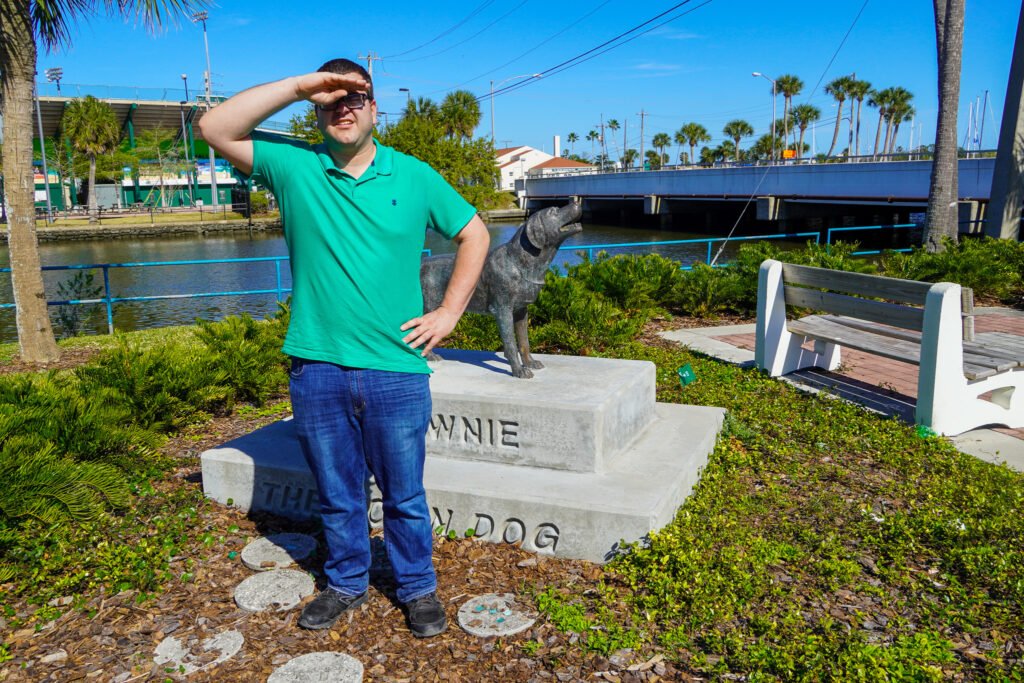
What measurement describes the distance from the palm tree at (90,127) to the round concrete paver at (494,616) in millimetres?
57970

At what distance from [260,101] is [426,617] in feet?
6.67

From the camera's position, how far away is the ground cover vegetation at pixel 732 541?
2865 millimetres

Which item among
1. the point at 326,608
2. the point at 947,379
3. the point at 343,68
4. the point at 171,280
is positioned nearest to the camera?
the point at 343,68

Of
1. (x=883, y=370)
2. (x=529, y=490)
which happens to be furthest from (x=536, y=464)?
(x=883, y=370)

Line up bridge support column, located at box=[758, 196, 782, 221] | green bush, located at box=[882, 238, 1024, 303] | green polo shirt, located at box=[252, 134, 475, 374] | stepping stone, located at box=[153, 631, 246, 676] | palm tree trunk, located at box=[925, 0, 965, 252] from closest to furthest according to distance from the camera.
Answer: green polo shirt, located at box=[252, 134, 475, 374] < stepping stone, located at box=[153, 631, 246, 676] < green bush, located at box=[882, 238, 1024, 303] < palm tree trunk, located at box=[925, 0, 965, 252] < bridge support column, located at box=[758, 196, 782, 221]

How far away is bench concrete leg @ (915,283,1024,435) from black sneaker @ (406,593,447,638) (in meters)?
3.83

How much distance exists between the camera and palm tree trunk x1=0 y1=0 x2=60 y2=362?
745 centimetres

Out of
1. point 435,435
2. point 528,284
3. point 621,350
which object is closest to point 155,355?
point 435,435

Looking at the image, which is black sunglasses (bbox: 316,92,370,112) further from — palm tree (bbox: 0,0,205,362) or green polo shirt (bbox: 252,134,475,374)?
palm tree (bbox: 0,0,205,362)

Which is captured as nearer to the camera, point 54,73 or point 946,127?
point 946,127

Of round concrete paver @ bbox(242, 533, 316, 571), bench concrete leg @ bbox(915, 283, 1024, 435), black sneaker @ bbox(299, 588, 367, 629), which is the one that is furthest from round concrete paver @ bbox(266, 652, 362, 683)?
bench concrete leg @ bbox(915, 283, 1024, 435)

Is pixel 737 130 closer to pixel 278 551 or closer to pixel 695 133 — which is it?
pixel 695 133

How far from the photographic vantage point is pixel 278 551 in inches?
147

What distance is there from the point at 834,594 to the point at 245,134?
2.97m
